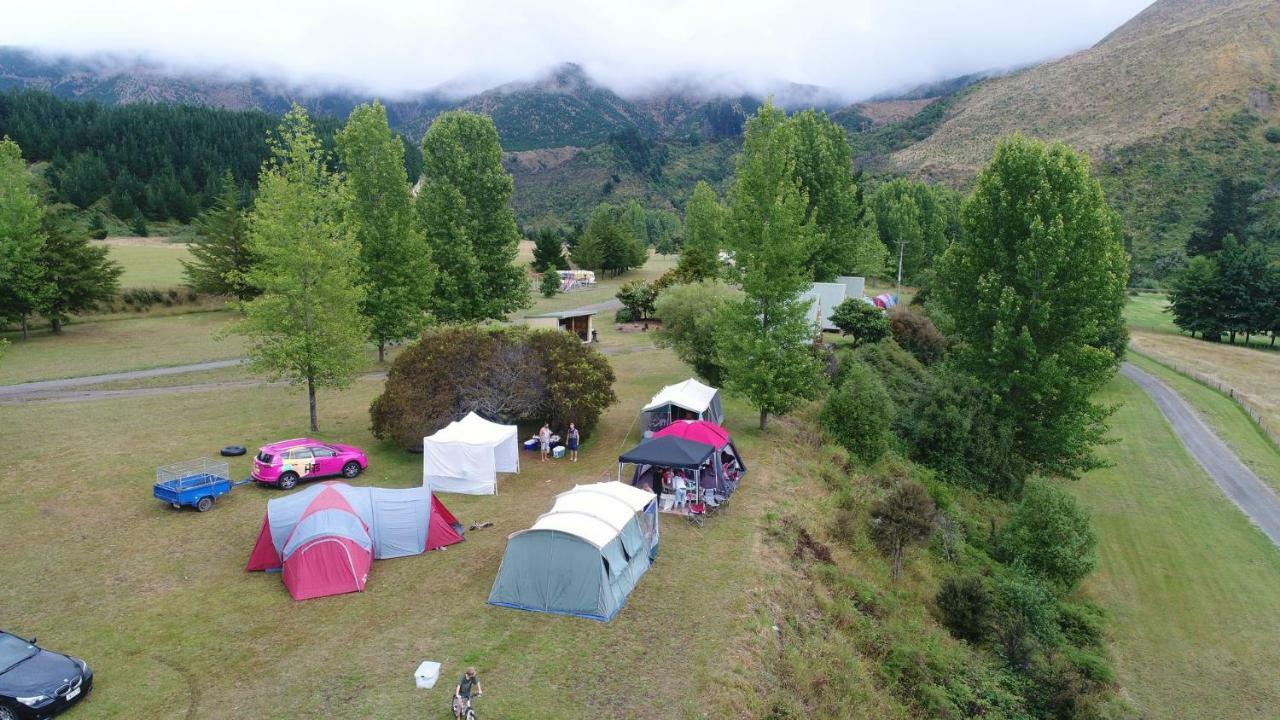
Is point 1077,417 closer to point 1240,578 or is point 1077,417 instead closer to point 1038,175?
point 1240,578

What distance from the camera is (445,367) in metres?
25.0

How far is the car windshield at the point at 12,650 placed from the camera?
10.6 meters

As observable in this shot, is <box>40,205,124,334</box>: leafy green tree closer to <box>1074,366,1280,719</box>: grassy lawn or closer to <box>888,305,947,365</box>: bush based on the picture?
<box>888,305,947,365</box>: bush

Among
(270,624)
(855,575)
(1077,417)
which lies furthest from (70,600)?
(1077,417)

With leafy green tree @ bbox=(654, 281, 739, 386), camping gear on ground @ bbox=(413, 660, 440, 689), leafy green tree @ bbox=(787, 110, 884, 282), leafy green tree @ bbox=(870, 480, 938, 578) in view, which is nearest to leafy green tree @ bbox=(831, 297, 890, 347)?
leafy green tree @ bbox=(787, 110, 884, 282)

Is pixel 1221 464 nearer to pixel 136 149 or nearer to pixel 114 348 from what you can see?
pixel 114 348

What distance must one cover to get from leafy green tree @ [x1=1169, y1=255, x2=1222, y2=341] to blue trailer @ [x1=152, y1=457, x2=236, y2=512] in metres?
71.3

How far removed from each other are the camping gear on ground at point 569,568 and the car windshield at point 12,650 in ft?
23.9

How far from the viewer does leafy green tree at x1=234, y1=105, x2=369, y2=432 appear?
23.9 m

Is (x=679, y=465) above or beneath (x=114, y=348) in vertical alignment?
above

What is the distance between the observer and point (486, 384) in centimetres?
2502

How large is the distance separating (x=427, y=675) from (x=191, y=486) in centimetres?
1084

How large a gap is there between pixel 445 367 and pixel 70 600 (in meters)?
12.8

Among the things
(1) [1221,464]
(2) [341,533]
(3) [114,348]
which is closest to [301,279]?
(2) [341,533]
